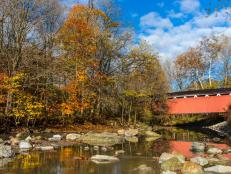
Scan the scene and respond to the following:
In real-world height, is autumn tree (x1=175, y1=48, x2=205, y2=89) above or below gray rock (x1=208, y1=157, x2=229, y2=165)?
above

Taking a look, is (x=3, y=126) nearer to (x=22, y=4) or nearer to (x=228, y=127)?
(x=22, y=4)

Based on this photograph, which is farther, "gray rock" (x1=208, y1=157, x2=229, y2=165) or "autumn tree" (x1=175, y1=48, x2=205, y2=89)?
"autumn tree" (x1=175, y1=48, x2=205, y2=89)

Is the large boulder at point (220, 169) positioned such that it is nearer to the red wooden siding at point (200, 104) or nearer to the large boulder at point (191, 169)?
the large boulder at point (191, 169)

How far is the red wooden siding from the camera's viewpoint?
33.7 metres

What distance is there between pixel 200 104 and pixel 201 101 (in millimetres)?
311

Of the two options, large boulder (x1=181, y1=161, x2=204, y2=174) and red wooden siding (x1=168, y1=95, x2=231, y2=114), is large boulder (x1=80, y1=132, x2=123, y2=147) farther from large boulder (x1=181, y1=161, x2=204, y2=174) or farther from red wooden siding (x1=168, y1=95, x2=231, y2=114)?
red wooden siding (x1=168, y1=95, x2=231, y2=114)

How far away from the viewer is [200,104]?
116 ft

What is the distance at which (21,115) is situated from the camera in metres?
21.6

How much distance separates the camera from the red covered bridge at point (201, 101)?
3375cm

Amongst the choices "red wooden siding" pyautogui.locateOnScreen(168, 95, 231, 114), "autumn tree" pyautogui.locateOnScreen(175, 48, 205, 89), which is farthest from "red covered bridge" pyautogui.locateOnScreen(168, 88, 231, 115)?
"autumn tree" pyautogui.locateOnScreen(175, 48, 205, 89)

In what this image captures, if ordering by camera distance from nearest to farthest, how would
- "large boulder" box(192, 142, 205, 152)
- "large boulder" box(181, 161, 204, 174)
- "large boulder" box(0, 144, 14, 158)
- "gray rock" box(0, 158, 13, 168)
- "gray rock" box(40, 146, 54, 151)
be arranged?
"large boulder" box(181, 161, 204, 174) → "gray rock" box(0, 158, 13, 168) → "large boulder" box(0, 144, 14, 158) → "gray rock" box(40, 146, 54, 151) → "large boulder" box(192, 142, 205, 152)

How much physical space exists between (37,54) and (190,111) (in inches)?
682

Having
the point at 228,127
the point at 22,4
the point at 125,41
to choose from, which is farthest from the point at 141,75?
the point at 22,4

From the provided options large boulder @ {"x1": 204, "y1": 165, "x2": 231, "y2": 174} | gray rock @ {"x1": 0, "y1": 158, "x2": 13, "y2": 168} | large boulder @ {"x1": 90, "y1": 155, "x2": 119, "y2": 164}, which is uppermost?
gray rock @ {"x1": 0, "y1": 158, "x2": 13, "y2": 168}
